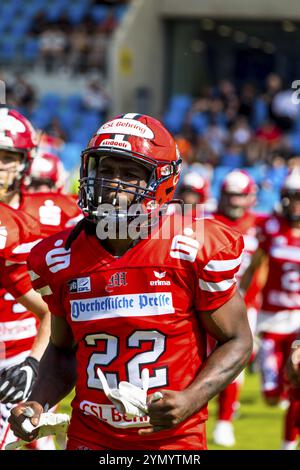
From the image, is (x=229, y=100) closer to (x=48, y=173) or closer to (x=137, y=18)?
(x=137, y=18)

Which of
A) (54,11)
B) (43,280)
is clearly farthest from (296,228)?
(54,11)

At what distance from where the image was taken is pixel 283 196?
8172mm

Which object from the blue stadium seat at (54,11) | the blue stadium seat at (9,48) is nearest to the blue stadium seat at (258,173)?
the blue stadium seat at (9,48)

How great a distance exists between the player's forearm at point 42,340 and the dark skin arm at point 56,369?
40 cm

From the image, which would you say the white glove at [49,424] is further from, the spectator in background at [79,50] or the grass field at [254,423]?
the spectator in background at [79,50]

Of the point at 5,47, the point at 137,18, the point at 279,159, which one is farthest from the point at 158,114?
the point at 279,159

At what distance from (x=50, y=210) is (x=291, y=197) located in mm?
3340

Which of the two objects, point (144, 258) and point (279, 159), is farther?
point (279, 159)

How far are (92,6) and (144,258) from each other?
59.9 ft

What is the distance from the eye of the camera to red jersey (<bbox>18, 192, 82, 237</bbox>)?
5047mm

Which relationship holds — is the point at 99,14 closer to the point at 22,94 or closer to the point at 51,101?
the point at 51,101

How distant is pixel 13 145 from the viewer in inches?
199

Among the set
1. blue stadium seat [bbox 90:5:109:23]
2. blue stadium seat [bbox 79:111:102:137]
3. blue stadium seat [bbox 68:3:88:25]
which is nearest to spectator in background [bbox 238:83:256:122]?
blue stadium seat [bbox 79:111:102:137]

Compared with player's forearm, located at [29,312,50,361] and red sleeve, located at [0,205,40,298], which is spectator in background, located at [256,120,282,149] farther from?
player's forearm, located at [29,312,50,361]
